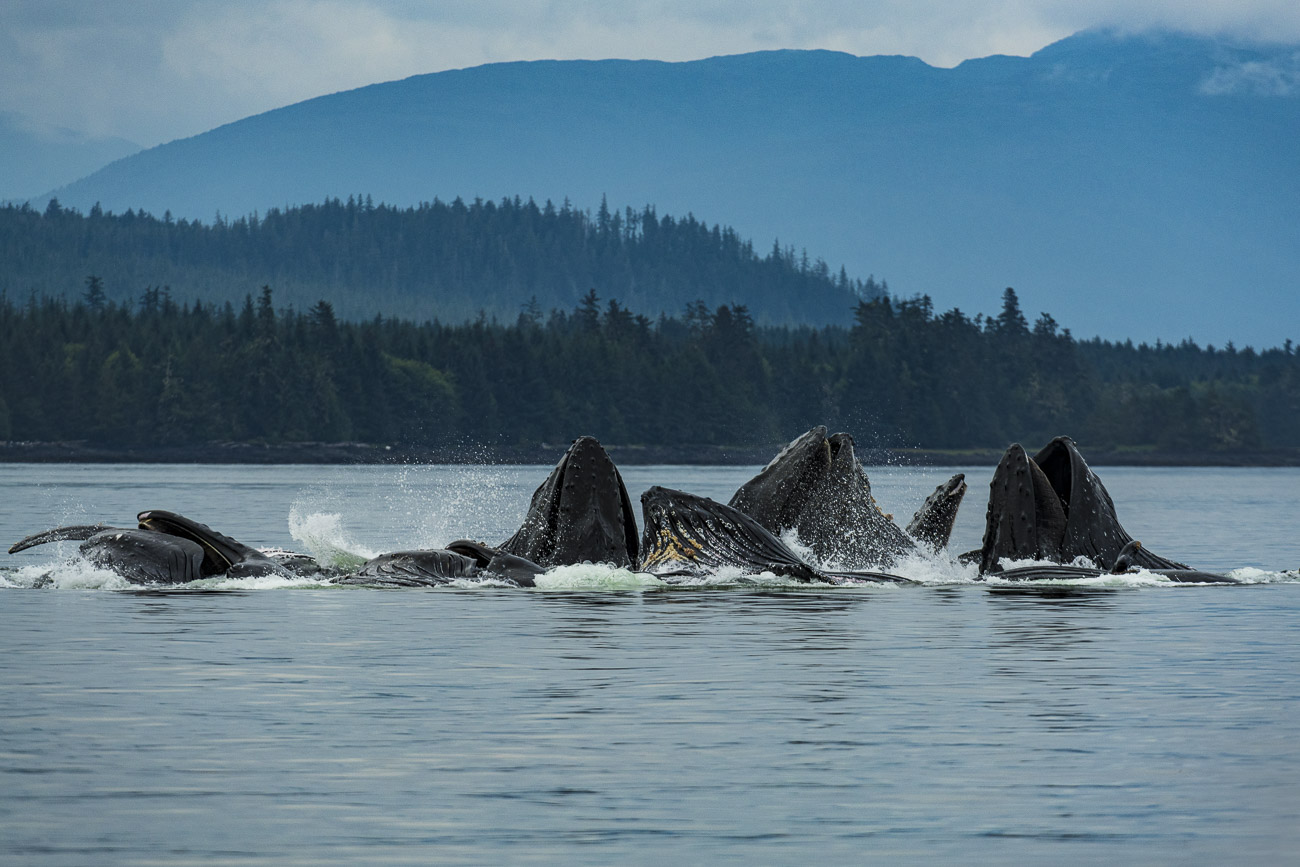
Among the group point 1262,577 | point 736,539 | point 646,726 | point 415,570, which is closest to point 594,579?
point 736,539

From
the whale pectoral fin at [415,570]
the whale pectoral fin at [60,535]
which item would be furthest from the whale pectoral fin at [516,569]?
the whale pectoral fin at [60,535]

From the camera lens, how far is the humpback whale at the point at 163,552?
2691 cm

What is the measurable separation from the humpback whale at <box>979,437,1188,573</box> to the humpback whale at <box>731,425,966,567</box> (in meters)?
0.98

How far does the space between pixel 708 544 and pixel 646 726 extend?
13194 mm

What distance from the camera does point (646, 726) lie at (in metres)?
13.6

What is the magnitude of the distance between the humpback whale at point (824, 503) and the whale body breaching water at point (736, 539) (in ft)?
0.07

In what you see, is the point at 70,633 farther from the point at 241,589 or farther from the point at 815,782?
the point at 815,782

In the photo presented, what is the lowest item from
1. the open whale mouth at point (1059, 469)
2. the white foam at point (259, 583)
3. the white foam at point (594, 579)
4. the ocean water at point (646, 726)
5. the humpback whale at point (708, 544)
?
the ocean water at point (646, 726)

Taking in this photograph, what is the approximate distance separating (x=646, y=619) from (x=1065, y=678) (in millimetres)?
6327

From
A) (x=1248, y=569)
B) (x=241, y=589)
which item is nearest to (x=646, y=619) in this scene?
(x=241, y=589)

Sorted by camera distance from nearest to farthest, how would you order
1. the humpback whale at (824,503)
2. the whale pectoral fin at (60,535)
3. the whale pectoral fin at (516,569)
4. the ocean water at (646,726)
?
the ocean water at (646,726) < the whale pectoral fin at (60,535) < the whale pectoral fin at (516,569) < the humpback whale at (824,503)

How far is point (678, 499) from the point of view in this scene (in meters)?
26.8

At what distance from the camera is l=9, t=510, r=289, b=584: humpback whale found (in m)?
26.9

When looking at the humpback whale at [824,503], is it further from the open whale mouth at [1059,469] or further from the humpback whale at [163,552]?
the humpback whale at [163,552]
